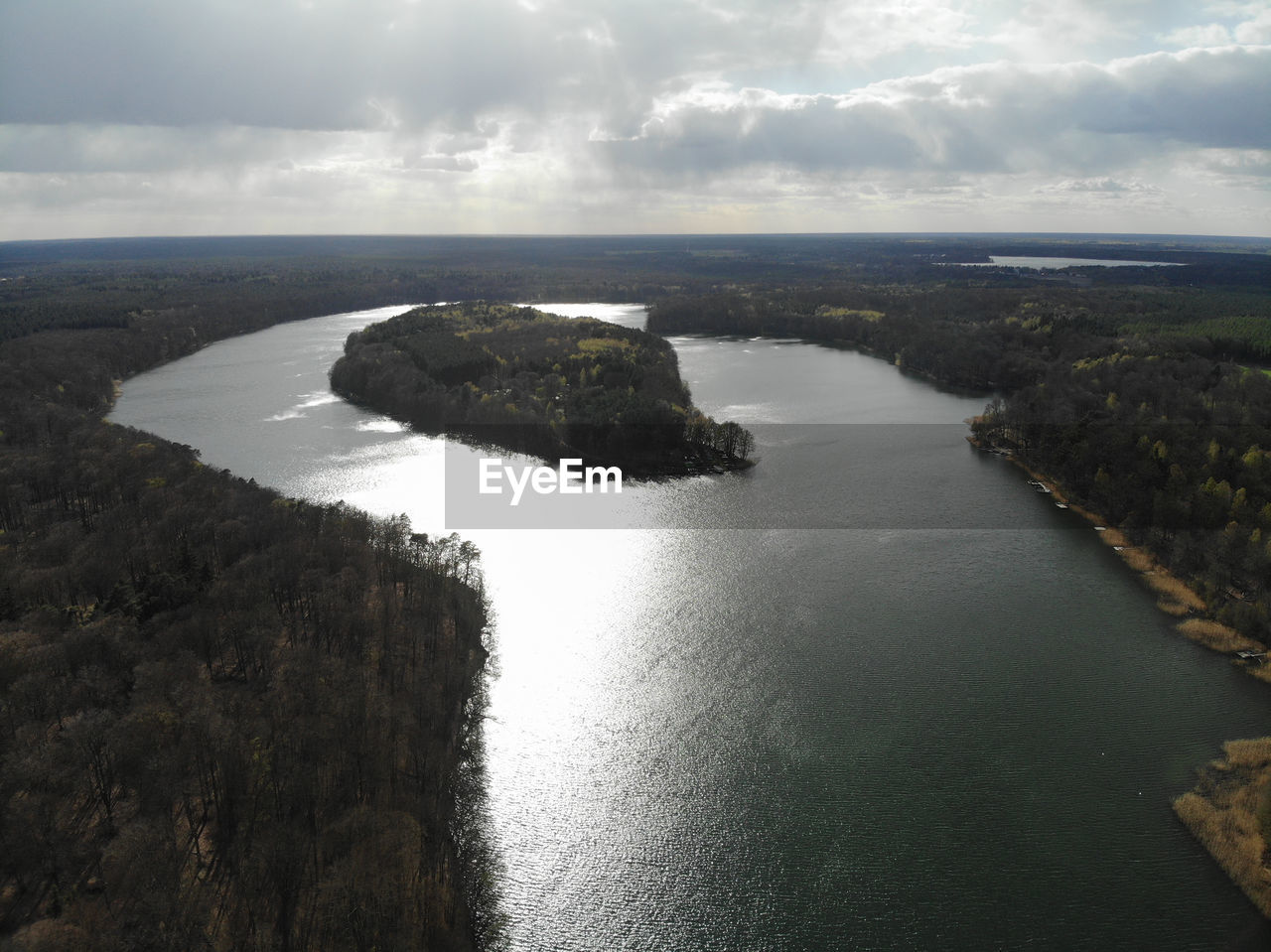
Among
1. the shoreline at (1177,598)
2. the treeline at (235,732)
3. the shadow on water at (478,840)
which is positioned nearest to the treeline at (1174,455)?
the shoreline at (1177,598)

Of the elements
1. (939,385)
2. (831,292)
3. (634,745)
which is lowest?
(634,745)

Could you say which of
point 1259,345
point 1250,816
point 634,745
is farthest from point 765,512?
point 1259,345

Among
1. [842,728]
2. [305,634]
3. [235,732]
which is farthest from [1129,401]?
[235,732]

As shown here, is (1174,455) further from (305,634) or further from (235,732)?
(235,732)

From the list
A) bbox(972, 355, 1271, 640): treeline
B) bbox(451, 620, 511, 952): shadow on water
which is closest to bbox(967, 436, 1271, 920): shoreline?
bbox(972, 355, 1271, 640): treeline

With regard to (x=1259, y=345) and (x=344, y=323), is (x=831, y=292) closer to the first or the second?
(x=1259, y=345)
